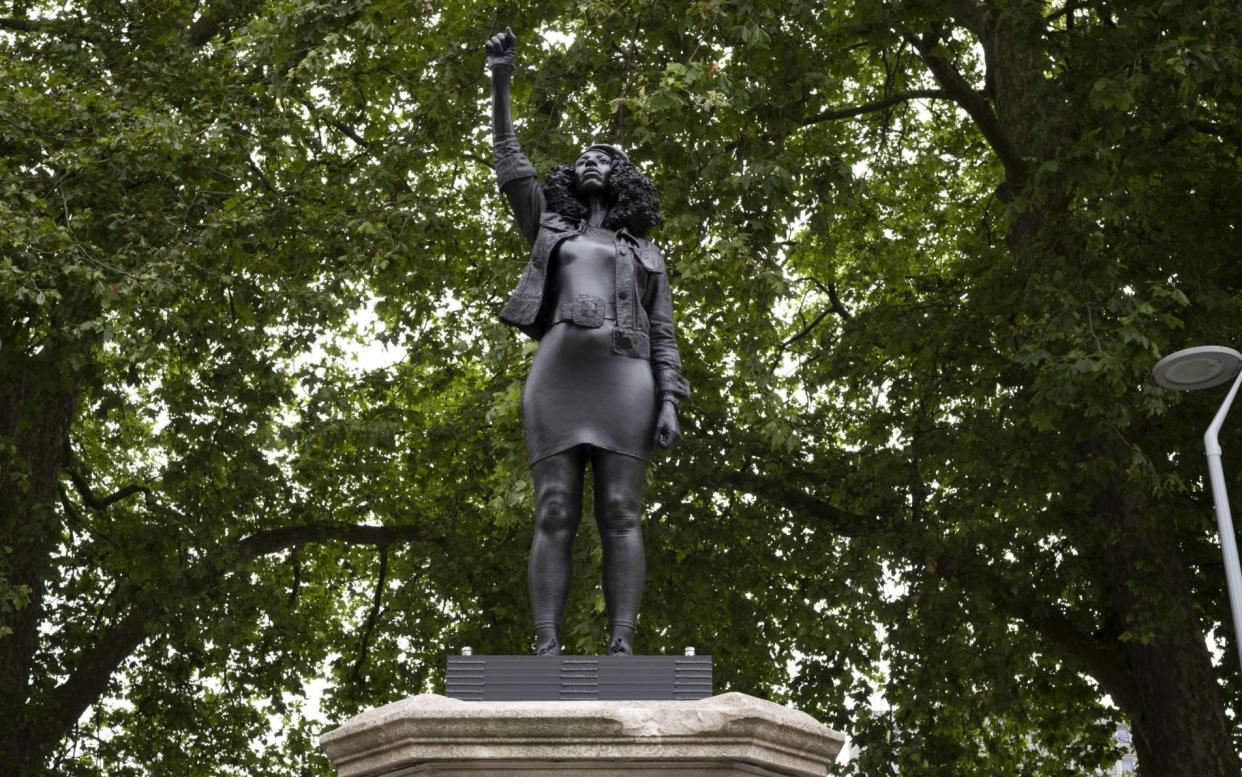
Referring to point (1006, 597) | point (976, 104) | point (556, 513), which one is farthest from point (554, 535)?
point (976, 104)

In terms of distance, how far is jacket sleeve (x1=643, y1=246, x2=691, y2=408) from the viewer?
6.89 meters

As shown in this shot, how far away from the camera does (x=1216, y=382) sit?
1297 cm

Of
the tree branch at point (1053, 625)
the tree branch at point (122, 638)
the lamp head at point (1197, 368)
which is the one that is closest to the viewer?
the lamp head at point (1197, 368)

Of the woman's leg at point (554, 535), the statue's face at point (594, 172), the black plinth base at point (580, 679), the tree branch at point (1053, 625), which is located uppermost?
the tree branch at point (1053, 625)

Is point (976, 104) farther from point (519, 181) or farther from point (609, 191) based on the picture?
point (519, 181)

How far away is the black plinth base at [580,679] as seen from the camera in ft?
19.5

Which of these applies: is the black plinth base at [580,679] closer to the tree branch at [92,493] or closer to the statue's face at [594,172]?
the statue's face at [594,172]

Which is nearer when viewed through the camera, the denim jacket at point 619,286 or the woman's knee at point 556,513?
the woman's knee at point 556,513

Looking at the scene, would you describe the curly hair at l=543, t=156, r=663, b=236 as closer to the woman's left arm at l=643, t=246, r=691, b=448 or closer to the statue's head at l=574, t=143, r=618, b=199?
the statue's head at l=574, t=143, r=618, b=199

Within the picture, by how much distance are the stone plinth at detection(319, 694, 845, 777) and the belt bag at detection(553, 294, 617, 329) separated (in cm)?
162

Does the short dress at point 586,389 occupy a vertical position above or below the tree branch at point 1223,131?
below

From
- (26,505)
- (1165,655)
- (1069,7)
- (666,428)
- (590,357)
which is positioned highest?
(1069,7)

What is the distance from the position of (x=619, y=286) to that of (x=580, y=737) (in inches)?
76.6

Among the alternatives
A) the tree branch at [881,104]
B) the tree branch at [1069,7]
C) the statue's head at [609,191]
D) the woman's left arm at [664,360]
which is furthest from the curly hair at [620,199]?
the tree branch at [881,104]
